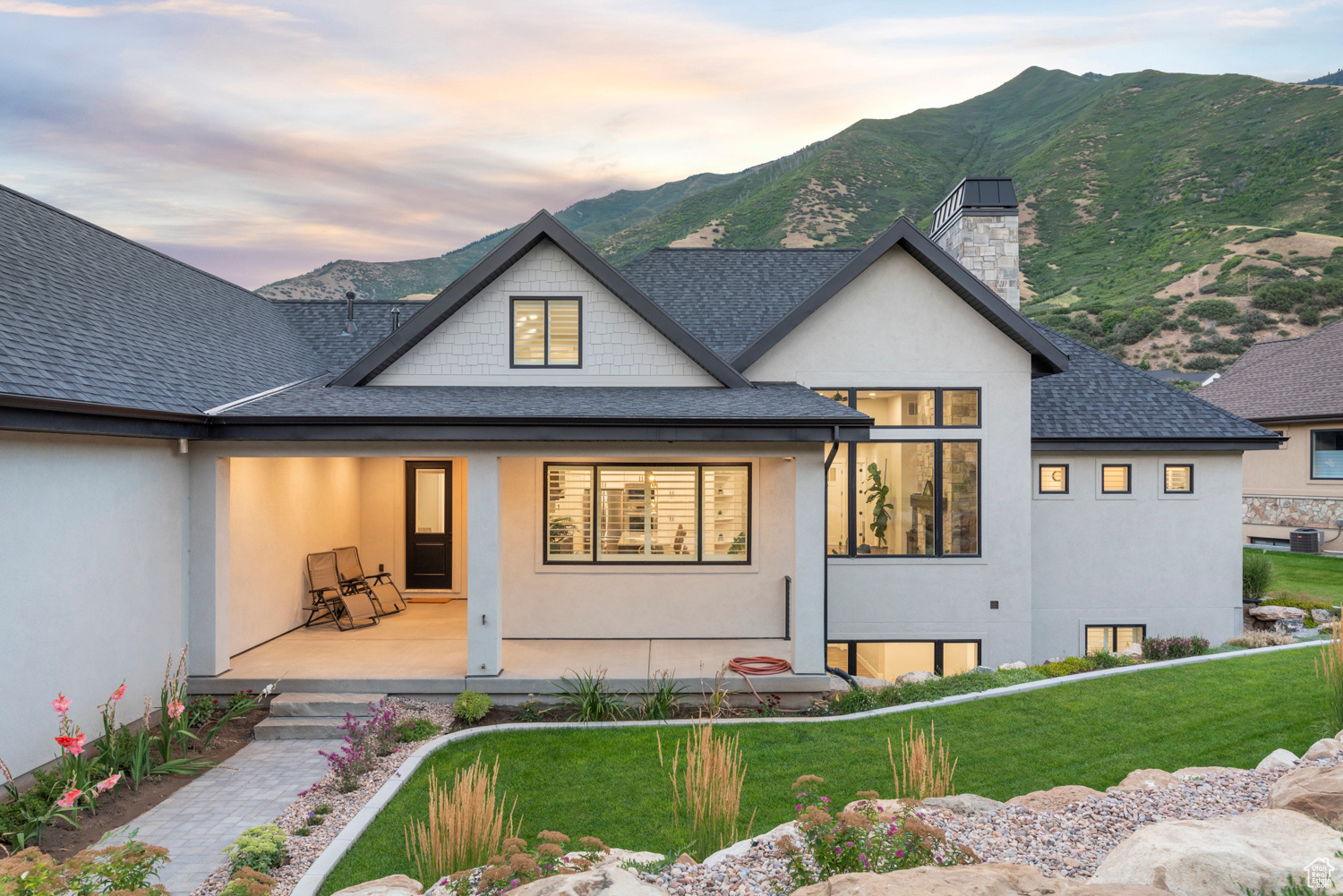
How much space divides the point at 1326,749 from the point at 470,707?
7.26 meters

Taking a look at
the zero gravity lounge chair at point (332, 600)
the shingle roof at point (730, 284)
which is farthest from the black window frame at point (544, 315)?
the zero gravity lounge chair at point (332, 600)

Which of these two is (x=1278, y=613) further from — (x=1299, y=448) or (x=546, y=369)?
(x=546, y=369)

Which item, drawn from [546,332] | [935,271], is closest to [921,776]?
[546,332]

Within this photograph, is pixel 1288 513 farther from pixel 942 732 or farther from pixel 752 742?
pixel 752 742

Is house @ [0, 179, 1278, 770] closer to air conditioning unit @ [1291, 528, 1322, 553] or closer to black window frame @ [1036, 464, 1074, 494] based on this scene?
black window frame @ [1036, 464, 1074, 494]

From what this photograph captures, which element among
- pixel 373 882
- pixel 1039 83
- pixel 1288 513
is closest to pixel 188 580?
pixel 373 882

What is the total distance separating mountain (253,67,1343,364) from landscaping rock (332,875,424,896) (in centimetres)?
4302

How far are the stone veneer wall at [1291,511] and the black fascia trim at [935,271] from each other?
12804 millimetres

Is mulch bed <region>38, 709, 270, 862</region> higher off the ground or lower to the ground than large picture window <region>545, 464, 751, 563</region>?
lower

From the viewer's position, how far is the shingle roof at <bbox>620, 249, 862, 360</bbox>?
11.5 m

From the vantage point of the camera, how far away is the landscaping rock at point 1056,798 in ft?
14.7

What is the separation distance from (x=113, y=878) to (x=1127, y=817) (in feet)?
19.4

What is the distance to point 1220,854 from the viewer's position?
299cm

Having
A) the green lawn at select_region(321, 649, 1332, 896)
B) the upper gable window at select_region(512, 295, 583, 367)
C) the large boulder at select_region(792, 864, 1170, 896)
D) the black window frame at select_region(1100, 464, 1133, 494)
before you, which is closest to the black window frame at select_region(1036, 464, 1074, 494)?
the black window frame at select_region(1100, 464, 1133, 494)
